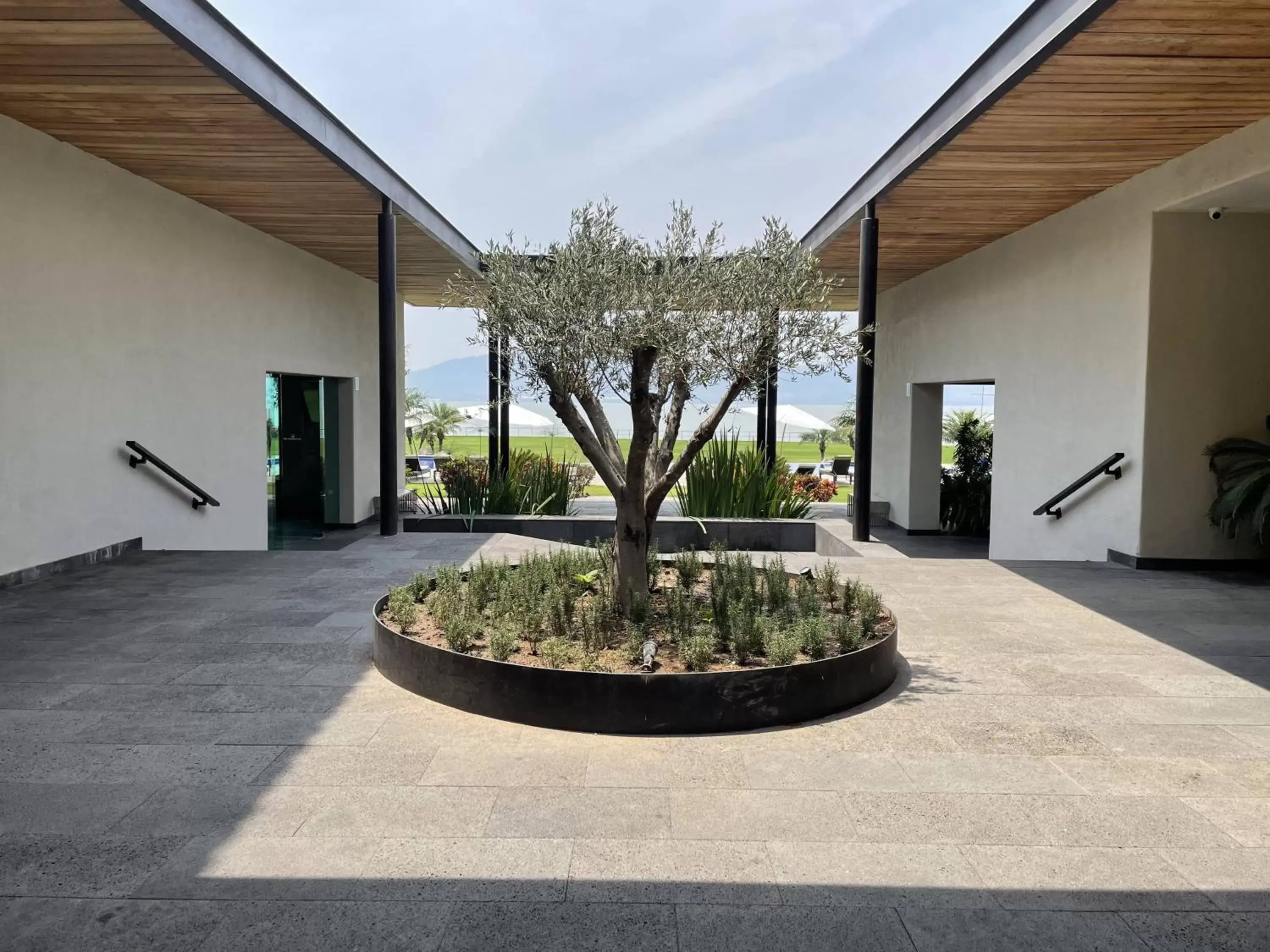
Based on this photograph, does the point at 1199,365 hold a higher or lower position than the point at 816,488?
higher

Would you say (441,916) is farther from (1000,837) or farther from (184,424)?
(184,424)

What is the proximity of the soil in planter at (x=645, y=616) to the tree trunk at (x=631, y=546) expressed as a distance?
151 mm

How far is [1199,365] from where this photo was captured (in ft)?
22.4

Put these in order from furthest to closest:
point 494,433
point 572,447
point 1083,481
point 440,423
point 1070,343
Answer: point 572,447
point 440,423
point 494,433
point 1070,343
point 1083,481

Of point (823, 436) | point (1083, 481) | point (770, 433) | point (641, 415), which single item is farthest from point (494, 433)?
point (823, 436)

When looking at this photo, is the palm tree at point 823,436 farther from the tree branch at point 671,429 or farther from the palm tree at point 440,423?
the tree branch at point 671,429

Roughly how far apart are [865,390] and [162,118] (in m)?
5.80

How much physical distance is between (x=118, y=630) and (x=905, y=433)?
10292mm

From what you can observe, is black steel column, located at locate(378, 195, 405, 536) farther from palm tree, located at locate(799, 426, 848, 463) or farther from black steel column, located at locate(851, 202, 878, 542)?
palm tree, located at locate(799, 426, 848, 463)

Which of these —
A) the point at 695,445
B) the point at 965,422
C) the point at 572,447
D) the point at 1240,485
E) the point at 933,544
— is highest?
the point at 965,422

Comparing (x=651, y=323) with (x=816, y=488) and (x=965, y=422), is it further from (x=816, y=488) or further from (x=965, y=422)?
(x=965, y=422)

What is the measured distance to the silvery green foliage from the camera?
407cm

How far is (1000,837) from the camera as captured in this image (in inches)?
103

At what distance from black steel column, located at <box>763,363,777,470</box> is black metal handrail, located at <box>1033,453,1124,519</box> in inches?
121
